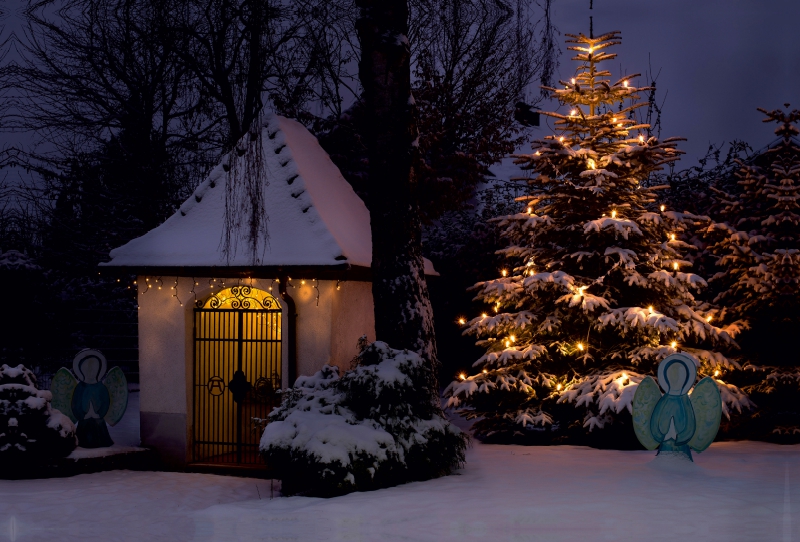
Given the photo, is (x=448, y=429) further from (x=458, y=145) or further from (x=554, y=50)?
(x=458, y=145)

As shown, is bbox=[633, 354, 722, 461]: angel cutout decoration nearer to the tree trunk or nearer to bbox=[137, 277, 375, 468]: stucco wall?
the tree trunk

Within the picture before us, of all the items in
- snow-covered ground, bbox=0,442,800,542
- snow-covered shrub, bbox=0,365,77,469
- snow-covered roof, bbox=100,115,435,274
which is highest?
snow-covered roof, bbox=100,115,435,274

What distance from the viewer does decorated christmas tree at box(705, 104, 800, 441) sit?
36.4 ft

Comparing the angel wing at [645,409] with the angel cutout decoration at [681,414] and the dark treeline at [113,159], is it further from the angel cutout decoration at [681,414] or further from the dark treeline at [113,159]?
the dark treeline at [113,159]

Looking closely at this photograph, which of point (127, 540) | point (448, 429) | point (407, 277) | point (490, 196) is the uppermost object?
point (490, 196)

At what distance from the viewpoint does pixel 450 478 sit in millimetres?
8164

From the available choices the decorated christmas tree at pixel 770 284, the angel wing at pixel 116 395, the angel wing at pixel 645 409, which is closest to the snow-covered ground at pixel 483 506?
the angel wing at pixel 645 409

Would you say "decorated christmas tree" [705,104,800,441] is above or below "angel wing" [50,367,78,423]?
above

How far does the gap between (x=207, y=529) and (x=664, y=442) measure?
503cm

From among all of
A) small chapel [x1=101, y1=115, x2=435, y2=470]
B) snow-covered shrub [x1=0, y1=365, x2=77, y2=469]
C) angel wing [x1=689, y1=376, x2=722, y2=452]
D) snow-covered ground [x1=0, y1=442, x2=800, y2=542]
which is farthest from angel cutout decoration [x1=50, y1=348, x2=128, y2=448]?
angel wing [x1=689, y1=376, x2=722, y2=452]

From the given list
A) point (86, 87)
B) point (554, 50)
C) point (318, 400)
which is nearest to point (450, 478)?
point (318, 400)

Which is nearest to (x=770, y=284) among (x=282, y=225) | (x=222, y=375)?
(x=282, y=225)

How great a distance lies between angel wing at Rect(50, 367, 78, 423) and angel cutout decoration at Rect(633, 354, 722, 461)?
7.64m

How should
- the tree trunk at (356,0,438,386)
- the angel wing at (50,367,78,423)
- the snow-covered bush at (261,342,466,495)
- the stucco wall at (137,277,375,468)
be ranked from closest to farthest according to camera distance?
1. the snow-covered bush at (261,342,466,495)
2. the tree trunk at (356,0,438,386)
3. the stucco wall at (137,277,375,468)
4. the angel wing at (50,367,78,423)
